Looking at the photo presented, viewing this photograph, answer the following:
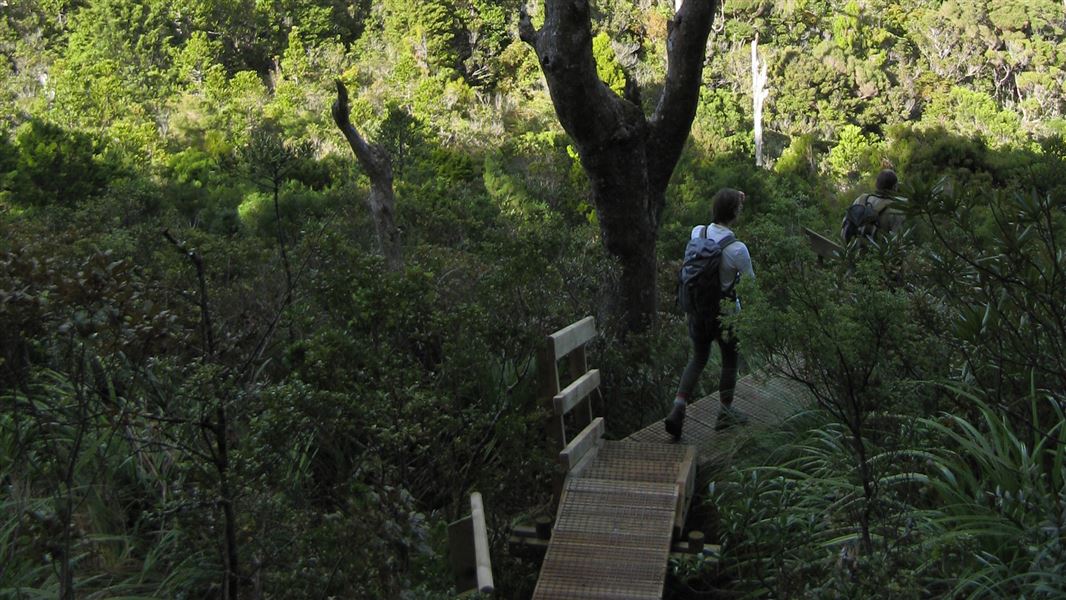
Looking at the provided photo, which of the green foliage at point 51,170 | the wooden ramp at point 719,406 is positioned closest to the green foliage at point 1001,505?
the wooden ramp at point 719,406

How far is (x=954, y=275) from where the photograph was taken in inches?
160

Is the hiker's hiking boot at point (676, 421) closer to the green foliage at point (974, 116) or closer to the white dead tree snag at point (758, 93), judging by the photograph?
the green foliage at point (974, 116)

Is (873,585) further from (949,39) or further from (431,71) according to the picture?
(949,39)

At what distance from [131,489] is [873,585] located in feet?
9.92

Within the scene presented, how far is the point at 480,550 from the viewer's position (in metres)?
3.17

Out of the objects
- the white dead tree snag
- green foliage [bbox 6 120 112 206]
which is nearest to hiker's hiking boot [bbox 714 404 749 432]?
green foliage [bbox 6 120 112 206]

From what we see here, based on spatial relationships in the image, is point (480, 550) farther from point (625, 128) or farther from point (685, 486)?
point (625, 128)

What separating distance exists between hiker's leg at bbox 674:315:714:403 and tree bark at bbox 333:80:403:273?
2614mm

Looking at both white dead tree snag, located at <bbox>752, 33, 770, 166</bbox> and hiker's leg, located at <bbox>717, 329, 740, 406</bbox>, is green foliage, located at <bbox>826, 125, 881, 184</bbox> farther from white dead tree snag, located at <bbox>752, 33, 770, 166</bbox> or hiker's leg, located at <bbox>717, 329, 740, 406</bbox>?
hiker's leg, located at <bbox>717, 329, 740, 406</bbox>

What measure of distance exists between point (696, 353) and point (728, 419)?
0.41 meters

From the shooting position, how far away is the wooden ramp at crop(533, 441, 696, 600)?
453 cm

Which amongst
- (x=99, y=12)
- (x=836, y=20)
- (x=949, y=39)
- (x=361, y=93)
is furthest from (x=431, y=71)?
(x=949, y=39)

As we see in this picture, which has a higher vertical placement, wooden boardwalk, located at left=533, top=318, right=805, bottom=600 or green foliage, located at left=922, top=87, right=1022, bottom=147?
wooden boardwalk, located at left=533, top=318, right=805, bottom=600

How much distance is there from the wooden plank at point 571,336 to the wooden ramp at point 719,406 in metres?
0.77
